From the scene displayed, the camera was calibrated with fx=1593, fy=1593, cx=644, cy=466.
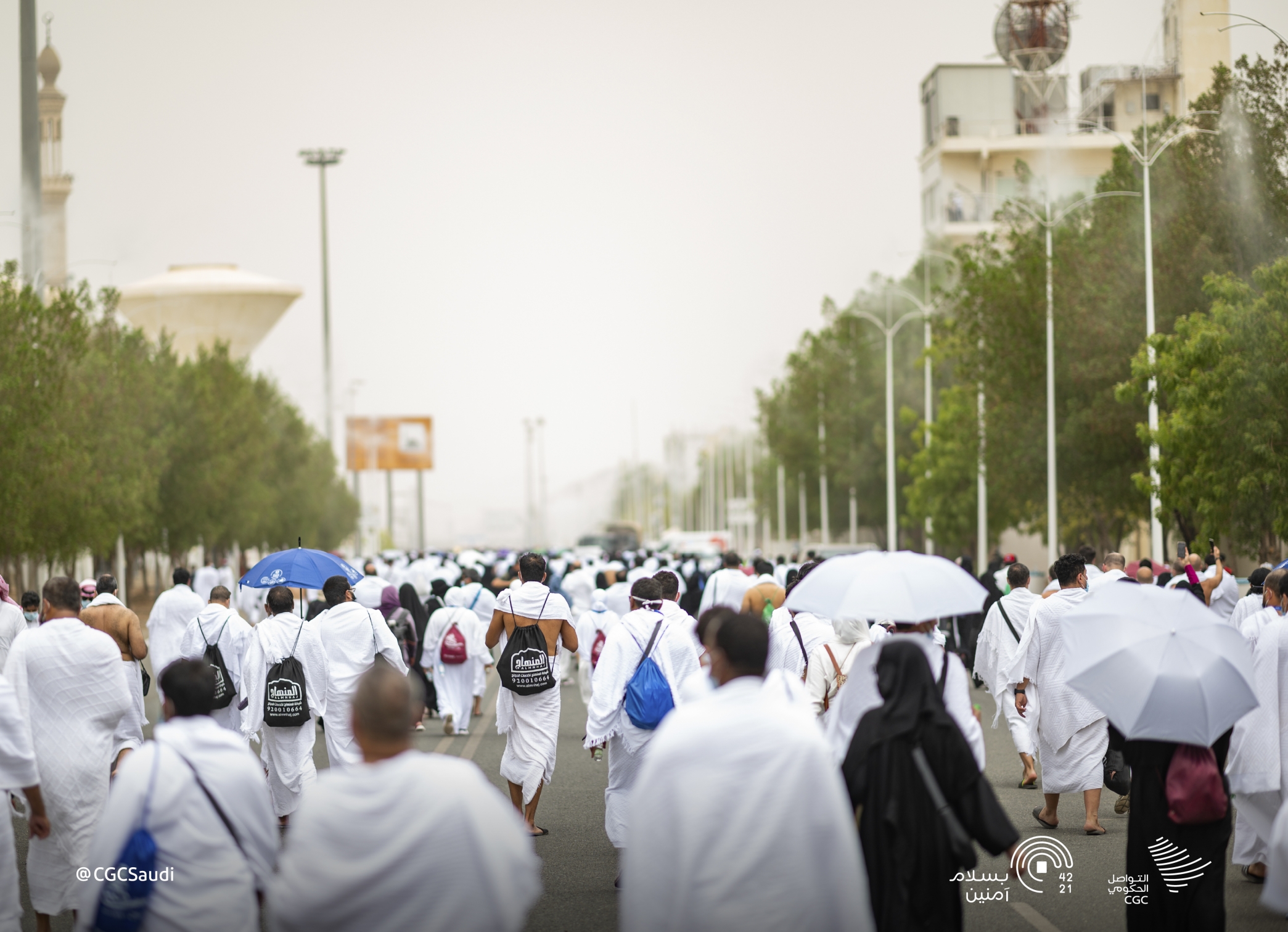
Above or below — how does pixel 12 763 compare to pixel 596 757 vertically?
above

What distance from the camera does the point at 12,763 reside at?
6.57m

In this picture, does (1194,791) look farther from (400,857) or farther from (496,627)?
(496,627)

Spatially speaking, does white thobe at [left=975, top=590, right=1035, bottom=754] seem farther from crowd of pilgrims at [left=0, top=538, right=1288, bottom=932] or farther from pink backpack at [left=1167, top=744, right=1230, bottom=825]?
pink backpack at [left=1167, top=744, right=1230, bottom=825]

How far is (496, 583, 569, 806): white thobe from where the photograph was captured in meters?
10.4

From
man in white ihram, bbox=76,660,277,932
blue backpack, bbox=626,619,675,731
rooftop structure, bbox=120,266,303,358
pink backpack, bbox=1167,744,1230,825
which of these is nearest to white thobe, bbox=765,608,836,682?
blue backpack, bbox=626,619,675,731

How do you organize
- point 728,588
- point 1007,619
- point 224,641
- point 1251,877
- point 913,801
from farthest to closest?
point 728,588
point 1007,619
point 224,641
point 1251,877
point 913,801

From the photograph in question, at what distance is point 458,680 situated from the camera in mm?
16469

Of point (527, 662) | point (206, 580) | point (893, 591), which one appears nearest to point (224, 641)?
point (527, 662)

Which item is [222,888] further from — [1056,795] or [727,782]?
[1056,795]

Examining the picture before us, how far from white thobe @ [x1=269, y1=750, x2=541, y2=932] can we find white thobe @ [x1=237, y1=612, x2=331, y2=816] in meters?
5.62

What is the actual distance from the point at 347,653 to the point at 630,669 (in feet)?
7.46

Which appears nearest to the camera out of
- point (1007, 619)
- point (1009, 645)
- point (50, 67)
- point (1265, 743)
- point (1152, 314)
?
point (1265, 743)

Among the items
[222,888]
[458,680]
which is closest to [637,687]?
[222,888]

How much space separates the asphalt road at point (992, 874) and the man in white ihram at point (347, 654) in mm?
1482
